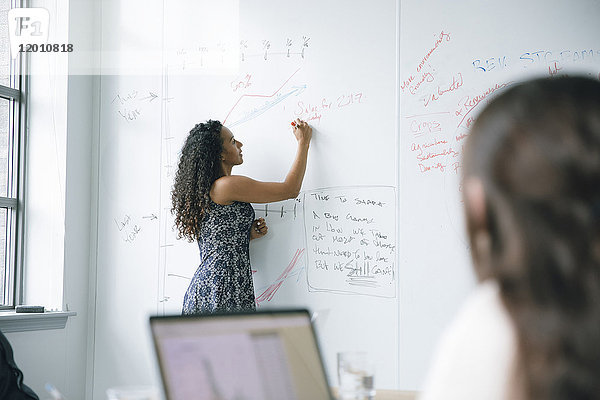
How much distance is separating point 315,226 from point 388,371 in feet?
2.22

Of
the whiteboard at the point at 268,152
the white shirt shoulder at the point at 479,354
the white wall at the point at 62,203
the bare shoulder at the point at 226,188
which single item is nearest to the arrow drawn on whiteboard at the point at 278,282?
the whiteboard at the point at 268,152

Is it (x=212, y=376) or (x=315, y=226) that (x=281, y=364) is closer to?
(x=212, y=376)

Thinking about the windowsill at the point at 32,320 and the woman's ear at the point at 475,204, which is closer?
the woman's ear at the point at 475,204

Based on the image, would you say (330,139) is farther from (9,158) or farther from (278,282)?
(9,158)

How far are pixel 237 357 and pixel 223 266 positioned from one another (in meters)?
1.88

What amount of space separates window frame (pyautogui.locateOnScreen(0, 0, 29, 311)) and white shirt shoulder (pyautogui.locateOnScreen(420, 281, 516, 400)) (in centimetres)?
306

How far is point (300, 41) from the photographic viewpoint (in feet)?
10.2

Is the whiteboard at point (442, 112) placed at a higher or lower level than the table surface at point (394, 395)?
higher

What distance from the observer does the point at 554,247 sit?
606 mm

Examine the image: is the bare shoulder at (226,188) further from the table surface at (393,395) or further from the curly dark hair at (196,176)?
the table surface at (393,395)

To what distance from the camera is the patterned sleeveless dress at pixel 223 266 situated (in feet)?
9.43

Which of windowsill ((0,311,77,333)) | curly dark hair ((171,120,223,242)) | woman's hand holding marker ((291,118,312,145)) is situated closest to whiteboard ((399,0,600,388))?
woman's hand holding marker ((291,118,312,145))

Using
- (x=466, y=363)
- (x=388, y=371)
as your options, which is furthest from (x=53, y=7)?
(x=466, y=363)

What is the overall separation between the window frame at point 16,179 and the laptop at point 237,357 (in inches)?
103
